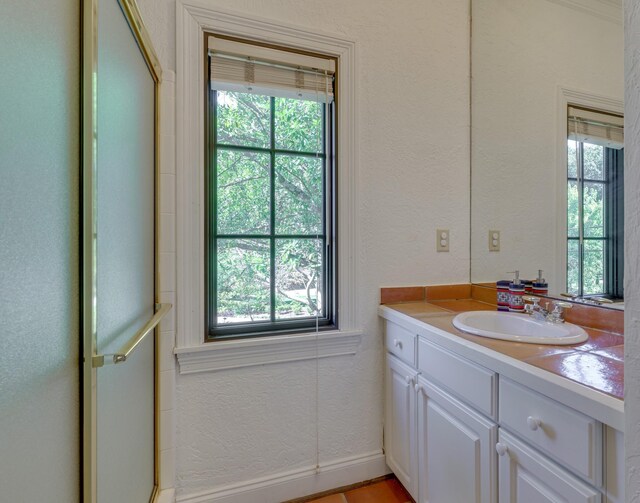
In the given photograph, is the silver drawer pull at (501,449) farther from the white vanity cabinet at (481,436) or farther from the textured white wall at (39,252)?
the textured white wall at (39,252)

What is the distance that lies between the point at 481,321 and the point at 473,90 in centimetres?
127

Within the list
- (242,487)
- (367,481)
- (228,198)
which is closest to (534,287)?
(367,481)

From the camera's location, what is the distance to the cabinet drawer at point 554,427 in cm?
65

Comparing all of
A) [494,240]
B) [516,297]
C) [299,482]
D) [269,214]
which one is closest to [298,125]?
[269,214]

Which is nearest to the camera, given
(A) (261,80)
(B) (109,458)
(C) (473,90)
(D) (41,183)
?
(D) (41,183)

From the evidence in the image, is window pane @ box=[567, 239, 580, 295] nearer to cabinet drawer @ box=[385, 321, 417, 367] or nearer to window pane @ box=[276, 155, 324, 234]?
cabinet drawer @ box=[385, 321, 417, 367]

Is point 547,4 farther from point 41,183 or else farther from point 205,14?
point 41,183

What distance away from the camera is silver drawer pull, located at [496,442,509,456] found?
0.86m

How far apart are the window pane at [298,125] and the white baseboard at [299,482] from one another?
5.01ft

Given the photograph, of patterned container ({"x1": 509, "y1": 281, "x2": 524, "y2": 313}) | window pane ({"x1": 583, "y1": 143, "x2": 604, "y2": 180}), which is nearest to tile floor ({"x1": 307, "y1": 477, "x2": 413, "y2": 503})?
patterned container ({"x1": 509, "y1": 281, "x2": 524, "y2": 313})

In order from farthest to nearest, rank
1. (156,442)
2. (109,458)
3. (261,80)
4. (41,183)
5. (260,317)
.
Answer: (260,317)
(261,80)
(156,442)
(109,458)
(41,183)

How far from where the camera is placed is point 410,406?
132 centimetres

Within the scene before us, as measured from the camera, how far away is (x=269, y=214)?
1.44 meters

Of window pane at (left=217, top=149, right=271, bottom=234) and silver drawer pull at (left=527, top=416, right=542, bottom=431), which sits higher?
window pane at (left=217, top=149, right=271, bottom=234)
